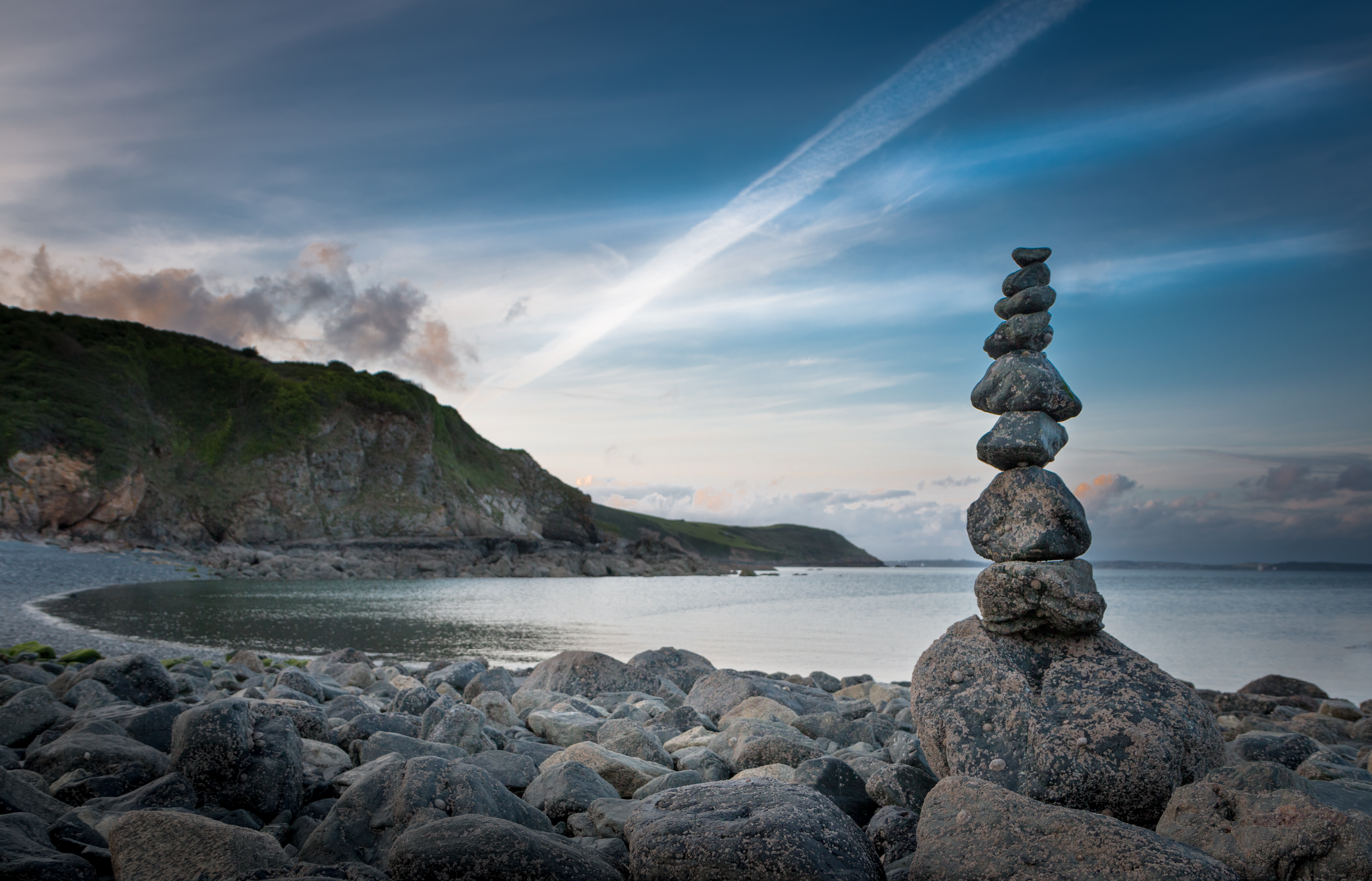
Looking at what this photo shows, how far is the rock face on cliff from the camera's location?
64625 millimetres

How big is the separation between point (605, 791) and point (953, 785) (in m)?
2.88

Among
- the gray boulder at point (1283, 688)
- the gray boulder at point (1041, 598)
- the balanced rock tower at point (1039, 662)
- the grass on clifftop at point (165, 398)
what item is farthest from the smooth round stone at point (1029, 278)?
the grass on clifftop at point (165, 398)

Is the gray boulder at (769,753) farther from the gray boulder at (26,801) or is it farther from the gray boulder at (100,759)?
the gray boulder at (26,801)

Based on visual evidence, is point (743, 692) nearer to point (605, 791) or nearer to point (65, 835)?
point (605, 791)

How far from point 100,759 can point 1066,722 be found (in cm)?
743

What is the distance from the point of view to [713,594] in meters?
56.8

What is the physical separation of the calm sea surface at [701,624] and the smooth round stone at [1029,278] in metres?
14.9

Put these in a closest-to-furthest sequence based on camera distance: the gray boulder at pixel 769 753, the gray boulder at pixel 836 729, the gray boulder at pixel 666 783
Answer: the gray boulder at pixel 666 783 < the gray boulder at pixel 769 753 < the gray boulder at pixel 836 729

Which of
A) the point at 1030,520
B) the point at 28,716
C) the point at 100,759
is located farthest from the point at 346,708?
the point at 1030,520

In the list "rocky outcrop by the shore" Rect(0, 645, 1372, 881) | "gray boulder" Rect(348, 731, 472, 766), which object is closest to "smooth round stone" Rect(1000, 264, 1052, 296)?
"rocky outcrop by the shore" Rect(0, 645, 1372, 881)

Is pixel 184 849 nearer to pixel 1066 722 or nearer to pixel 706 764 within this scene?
pixel 706 764

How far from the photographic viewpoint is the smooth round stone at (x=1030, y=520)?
252 inches

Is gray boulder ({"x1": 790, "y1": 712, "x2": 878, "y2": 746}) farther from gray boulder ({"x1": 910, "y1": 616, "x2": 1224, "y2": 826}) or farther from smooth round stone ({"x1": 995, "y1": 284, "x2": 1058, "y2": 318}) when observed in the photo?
smooth round stone ({"x1": 995, "y1": 284, "x2": 1058, "y2": 318})

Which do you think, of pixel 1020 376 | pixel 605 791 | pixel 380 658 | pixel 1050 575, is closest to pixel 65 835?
pixel 605 791
